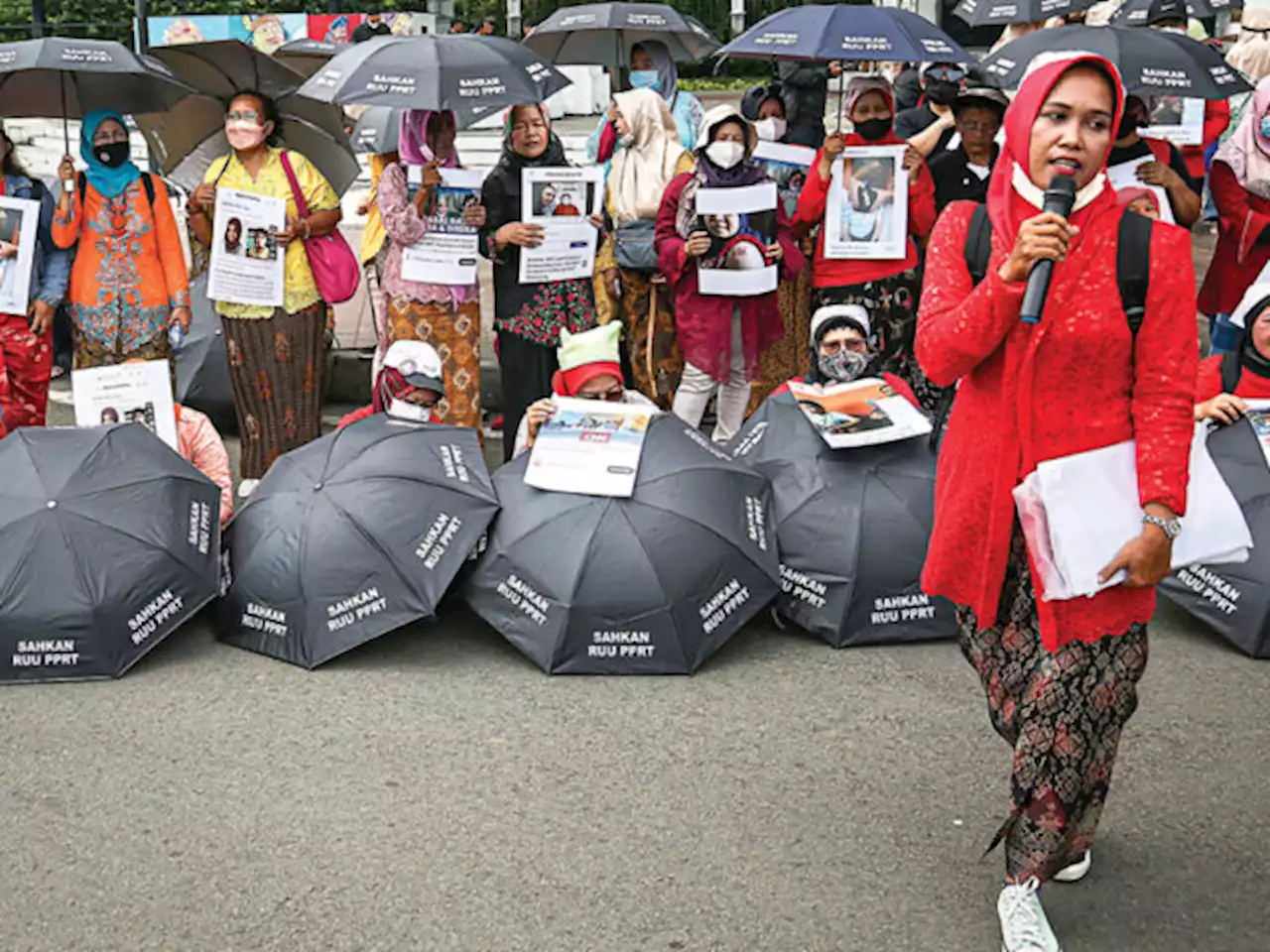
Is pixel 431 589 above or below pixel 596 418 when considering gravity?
below

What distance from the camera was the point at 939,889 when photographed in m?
4.20

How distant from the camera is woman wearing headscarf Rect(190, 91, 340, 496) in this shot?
754 centimetres

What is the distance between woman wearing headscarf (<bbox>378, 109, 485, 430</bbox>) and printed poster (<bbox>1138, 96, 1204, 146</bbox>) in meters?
3.17

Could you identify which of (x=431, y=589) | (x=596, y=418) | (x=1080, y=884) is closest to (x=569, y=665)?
(x=431, y=589)

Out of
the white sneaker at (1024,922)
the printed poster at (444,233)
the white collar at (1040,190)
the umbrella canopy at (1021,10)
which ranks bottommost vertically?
the white sneaker at (1024,922)

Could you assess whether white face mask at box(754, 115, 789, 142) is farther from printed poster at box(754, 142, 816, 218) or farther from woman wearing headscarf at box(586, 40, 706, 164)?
woman wearing headscarf at box(586, 40, 706, 164)

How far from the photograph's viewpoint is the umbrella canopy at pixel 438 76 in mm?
6590

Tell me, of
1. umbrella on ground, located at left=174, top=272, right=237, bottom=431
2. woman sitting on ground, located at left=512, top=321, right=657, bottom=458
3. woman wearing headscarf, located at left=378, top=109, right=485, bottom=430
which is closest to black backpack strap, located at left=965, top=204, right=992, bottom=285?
woman sitting on ground, located at left=512, top=321, right=657, bottom=458

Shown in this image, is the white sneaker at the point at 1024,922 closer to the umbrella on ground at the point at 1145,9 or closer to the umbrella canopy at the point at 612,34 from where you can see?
the umbrella on ground at the point at 1145,9

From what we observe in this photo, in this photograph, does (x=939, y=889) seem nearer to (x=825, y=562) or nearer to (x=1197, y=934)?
(x=1197, y=934)

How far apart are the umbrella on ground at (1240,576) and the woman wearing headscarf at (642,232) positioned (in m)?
3.13

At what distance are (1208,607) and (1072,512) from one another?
2535 millimetres

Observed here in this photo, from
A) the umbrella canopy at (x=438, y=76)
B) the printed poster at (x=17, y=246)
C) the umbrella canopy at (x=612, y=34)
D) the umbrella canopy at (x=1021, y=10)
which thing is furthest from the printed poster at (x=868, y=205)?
the printed poster at (x=17, y=246)

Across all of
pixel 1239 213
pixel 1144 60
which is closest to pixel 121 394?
pixel 1144 60
